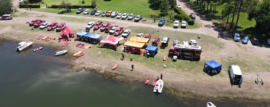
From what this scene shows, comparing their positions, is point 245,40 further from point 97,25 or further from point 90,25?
point 90,25

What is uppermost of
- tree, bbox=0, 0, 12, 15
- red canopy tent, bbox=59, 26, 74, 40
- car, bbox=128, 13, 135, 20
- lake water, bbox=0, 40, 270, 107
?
tree, bbox=0, 0, 12, 15

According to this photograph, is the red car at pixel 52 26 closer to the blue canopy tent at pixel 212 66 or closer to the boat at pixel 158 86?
the boat at pixel 158 86

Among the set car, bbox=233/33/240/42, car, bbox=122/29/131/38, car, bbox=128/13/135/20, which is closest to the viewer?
car, bbox=233/33/240/42

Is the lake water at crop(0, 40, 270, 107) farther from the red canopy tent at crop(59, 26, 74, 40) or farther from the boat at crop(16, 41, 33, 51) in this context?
the red canopy tent at crop(59, 26, 74, 40)

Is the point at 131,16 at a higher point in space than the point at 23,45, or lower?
higher

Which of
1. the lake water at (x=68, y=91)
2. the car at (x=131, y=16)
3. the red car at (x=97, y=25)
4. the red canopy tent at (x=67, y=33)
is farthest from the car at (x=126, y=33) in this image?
the lake water at (x=68, y=91)

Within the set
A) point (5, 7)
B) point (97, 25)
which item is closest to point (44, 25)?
point (97, 25)

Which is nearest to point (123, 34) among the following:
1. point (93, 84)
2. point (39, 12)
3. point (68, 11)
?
point (93, 84)

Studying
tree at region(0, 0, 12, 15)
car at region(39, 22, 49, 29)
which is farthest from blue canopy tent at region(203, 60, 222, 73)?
tree at region(0, 0, 12, 15)

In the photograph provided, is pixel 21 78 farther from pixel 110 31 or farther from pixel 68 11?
pixel 68 11
